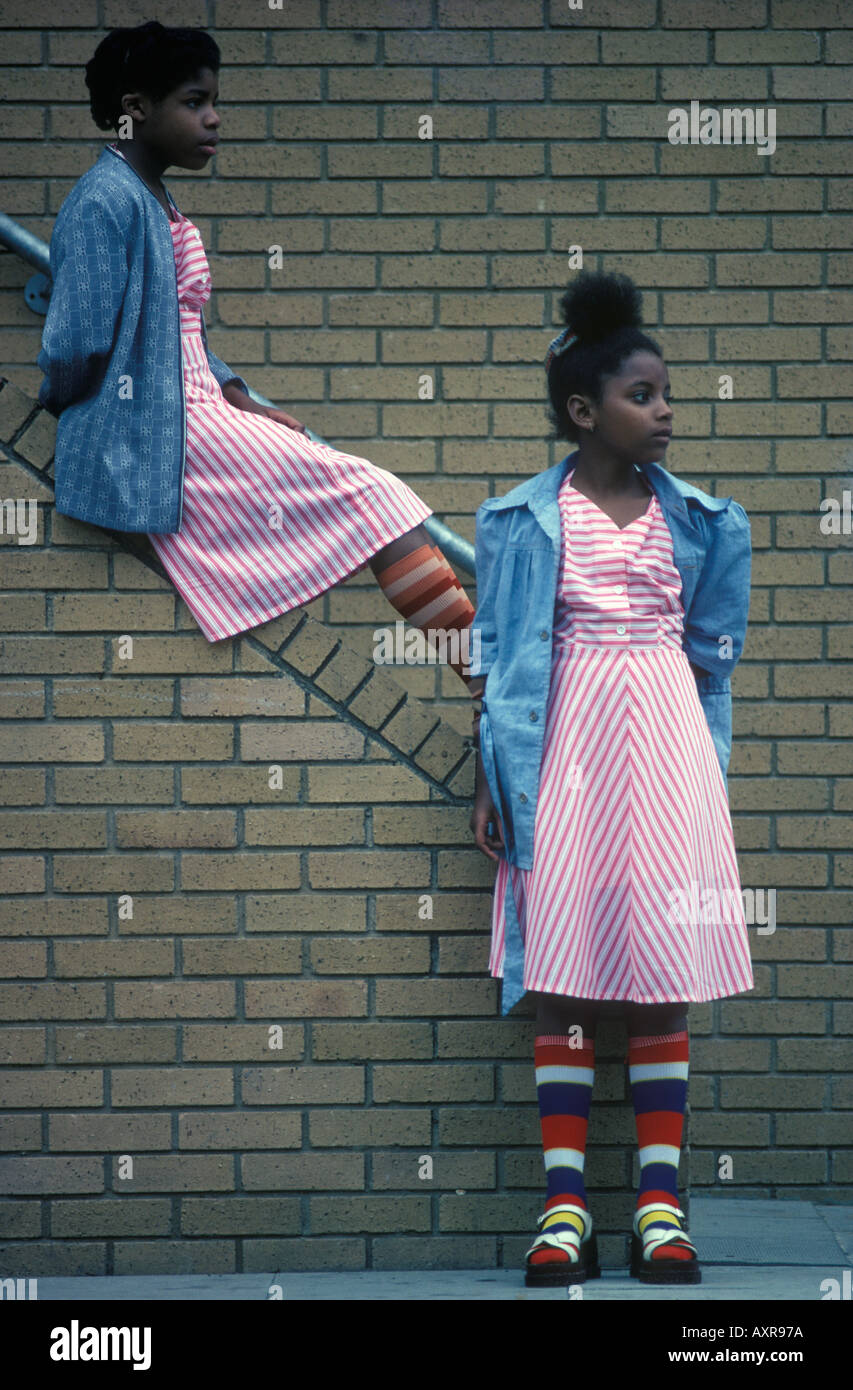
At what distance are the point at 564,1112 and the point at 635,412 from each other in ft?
4.80

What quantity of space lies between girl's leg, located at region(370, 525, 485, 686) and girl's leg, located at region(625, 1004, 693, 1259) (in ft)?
2.61

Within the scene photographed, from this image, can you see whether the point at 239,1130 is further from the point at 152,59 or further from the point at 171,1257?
the point at 152,59

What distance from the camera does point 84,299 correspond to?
129 inches

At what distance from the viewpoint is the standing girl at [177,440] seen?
10.8ft

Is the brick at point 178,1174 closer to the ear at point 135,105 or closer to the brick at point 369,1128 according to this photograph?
the brick at point 369,1128

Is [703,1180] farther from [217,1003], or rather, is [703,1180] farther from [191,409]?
[191,409]

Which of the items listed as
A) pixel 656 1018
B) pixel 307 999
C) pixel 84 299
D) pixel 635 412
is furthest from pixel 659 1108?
pixel 84 299

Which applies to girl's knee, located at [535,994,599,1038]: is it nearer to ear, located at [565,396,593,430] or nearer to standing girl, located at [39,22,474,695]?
standing girl, located at [39,22,474,695]

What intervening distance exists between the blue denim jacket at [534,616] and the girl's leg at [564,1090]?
0.10 meters

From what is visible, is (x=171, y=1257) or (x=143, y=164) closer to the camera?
(x=171, y=1257)

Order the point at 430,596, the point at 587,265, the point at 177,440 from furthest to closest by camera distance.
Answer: the point at 587,265
the point at 430,596
the point at 177,440

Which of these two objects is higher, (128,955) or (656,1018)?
(128,955)

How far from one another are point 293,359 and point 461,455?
0.56 metres

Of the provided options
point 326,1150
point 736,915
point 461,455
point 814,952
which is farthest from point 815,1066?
point 461,455
